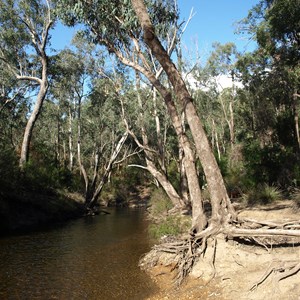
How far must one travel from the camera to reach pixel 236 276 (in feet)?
23.5

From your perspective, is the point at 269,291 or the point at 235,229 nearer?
the point at 269,291

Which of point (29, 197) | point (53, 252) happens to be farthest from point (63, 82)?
point (53, 252)

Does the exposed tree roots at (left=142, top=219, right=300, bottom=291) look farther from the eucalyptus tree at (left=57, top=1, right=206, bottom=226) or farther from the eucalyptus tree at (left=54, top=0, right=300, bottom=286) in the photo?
the eucalyptus tree at (left=57, top=1, right=206, bottom=226)

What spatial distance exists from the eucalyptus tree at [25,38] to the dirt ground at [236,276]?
56.9 feet

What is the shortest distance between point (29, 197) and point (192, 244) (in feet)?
45.4

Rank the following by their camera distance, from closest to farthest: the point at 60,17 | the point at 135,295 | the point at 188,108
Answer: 1. the point at 135,295
2. the point at 188,108
3. the point at 60,17

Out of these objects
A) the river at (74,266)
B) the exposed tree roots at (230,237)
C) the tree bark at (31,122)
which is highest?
the tree bark at (31,122)

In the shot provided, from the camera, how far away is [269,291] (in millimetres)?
6199

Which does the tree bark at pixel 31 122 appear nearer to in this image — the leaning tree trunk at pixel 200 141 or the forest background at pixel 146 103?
the forest background at pixel 146 103

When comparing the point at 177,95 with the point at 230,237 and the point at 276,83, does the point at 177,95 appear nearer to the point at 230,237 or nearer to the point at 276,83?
the point at 230,237

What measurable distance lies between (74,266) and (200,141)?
5.15 metres

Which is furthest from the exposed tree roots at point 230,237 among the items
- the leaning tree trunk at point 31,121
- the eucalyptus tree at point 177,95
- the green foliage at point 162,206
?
the leaning tree trunk at point 31,121

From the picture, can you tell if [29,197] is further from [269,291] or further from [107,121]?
[269,291]

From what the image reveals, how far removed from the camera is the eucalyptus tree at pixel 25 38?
23828 millimetres
